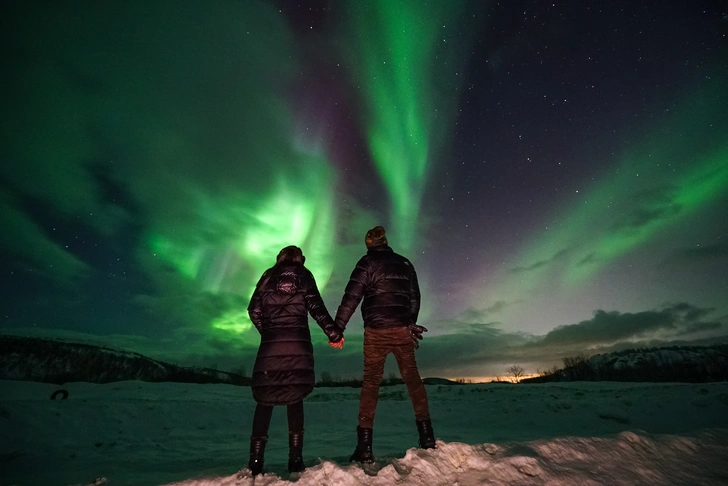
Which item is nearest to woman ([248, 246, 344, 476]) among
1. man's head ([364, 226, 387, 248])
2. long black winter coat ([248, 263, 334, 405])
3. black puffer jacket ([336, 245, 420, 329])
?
long black winter coat ([248, 263, 334, 405])

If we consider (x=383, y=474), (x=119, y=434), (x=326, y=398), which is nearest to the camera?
(x=383, y=474)

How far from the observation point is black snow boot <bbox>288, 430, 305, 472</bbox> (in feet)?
10.4

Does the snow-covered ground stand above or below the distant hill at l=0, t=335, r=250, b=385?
below

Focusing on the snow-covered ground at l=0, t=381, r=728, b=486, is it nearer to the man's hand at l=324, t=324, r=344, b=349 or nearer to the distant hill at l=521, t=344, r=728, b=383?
the man's hand at l=324, t=324, r=344, b=349

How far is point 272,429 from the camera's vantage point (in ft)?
29.0

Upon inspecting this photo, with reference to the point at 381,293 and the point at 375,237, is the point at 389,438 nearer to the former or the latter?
the point at 381,293

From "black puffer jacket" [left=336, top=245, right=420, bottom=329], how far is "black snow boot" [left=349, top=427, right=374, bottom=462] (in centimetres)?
106

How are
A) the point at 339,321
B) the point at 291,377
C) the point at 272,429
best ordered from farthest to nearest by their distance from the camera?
the point at 272,429, the point at 339,321, the point at 291,377

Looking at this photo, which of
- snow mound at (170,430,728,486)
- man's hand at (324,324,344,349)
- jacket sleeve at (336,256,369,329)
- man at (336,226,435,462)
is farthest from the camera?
jacket sleeve at (336,256,369,329)

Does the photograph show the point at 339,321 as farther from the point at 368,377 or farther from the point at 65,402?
the point at 65,402

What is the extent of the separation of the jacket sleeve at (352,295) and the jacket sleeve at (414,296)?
59 centimetres

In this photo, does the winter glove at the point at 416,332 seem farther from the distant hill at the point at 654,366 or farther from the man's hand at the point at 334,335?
the distant hill at the point at 654,366

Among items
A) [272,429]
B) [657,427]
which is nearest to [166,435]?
[272,429]

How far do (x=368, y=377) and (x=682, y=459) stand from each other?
285cm
